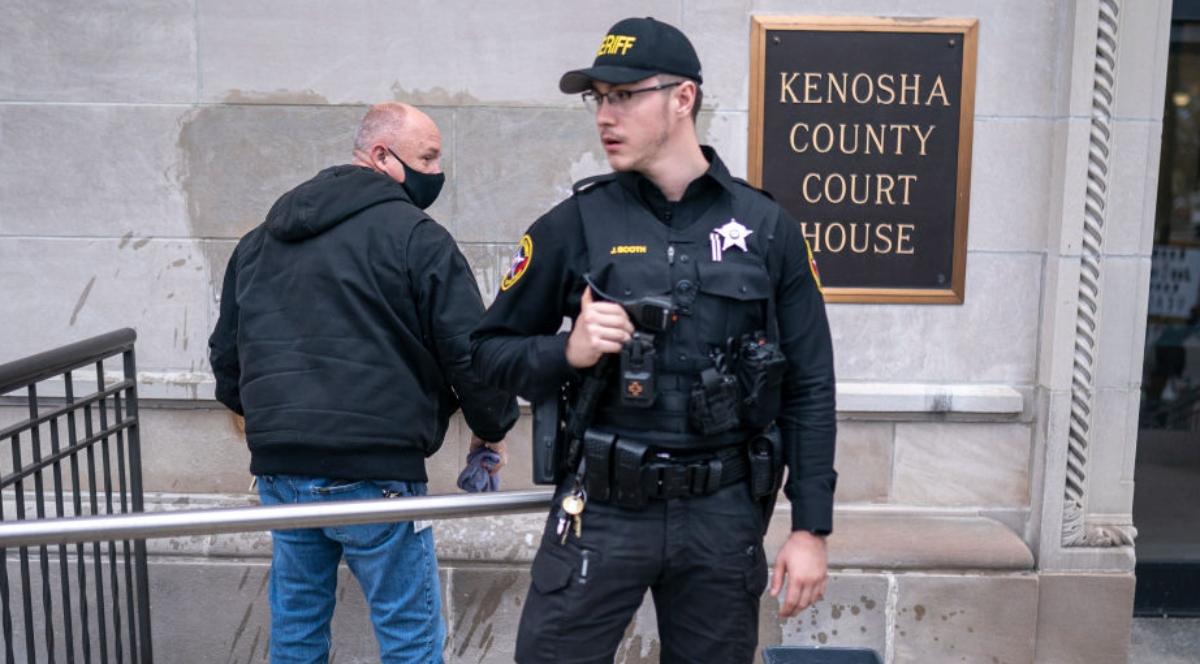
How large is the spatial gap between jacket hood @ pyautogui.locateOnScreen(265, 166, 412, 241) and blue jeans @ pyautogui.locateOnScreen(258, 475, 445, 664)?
2.42ft

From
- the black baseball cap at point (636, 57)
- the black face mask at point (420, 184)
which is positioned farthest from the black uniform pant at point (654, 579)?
the black face mask at point (420, 184)

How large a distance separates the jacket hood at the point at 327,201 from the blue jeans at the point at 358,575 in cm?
74

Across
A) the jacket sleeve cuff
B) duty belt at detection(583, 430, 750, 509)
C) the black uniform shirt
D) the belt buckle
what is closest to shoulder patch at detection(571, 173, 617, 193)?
the black uniform shirt

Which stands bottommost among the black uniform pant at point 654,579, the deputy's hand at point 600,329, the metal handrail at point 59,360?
the black uniform pant at point 654,579

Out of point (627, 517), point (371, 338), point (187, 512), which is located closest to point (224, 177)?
point (371, 338)

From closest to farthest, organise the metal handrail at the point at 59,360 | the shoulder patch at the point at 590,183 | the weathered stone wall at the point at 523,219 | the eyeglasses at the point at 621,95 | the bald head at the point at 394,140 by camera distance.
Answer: the eyeglasses at the point at 621,95, the shoulder patch at the point at 590,183, the metal handrail at the point at 59,360, the bald head at the point at 394,140, the weathered stone wall at the point at 523,219

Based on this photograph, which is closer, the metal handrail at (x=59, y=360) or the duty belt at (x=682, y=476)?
the duty belt at (x=682, y=476)

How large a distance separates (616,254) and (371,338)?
1.04 metres

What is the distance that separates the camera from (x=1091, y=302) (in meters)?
4.68

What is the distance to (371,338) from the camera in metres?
3.50

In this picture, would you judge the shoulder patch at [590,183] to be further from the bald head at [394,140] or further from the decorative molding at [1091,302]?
the decorative molding at [1091,302]

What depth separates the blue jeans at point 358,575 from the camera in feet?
11.6

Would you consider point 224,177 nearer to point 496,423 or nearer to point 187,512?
point 496,423

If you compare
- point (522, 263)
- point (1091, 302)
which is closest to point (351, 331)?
point (522, 263)
